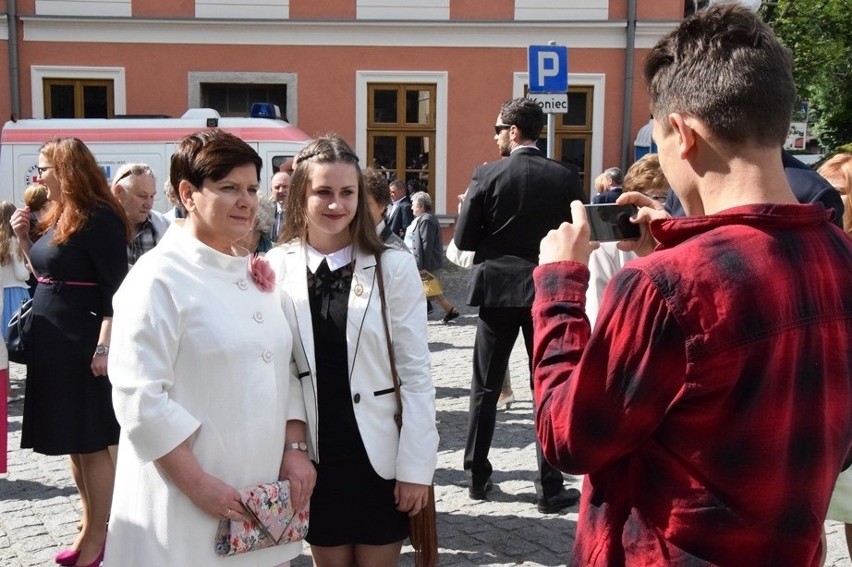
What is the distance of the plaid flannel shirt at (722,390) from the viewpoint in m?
1.37

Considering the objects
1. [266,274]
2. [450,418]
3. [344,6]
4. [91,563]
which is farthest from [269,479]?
[344,6]

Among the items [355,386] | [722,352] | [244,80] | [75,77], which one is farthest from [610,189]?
[75,77]

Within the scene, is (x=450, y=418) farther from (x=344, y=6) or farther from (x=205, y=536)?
(x=344, y=6)

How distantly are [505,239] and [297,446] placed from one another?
2.77 metres

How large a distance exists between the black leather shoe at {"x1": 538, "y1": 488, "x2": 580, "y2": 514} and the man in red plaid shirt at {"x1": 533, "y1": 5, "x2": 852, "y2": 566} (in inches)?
138

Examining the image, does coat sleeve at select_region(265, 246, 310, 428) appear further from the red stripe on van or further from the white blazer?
the red stripe on van

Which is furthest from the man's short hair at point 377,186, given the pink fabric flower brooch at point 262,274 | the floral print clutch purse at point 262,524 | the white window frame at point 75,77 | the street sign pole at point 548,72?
the white window frame at point 75,77

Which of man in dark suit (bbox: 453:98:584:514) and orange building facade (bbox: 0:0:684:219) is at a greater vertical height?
orange building facade (bbox: 0:0:684:219)

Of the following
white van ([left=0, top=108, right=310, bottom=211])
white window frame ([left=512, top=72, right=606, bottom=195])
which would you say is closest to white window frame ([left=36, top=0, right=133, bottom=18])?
white van ([left=0, top=108, right=310, bottom=211])

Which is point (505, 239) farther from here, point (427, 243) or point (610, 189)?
point (427, 243)

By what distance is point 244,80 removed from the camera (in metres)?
17.6

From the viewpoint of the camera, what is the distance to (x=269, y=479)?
2531 millimetres

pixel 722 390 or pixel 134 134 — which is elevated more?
pixel 134 134

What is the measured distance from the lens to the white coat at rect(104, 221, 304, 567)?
230cm
